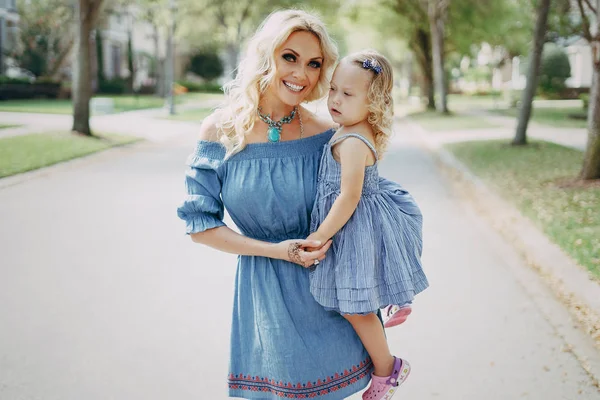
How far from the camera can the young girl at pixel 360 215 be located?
2377 millimetres

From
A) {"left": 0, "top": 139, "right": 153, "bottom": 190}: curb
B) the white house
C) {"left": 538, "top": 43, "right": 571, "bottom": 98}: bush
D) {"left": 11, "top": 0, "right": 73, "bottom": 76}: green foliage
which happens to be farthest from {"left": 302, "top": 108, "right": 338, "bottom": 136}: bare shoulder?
the white house

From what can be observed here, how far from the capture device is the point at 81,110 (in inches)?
683

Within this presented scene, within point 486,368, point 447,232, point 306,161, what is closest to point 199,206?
point 306,161

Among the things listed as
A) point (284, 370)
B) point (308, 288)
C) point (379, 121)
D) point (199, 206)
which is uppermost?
point (379, 121)

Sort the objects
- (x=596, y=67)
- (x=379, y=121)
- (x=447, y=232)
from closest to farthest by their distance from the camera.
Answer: (x=379, y=121), (x=447, y=232), (x=596, y=67)

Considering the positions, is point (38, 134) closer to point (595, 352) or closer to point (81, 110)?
point (81, 110)

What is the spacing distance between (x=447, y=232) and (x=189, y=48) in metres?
58.7

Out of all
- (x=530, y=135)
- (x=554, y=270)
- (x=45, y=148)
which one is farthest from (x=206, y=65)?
(x=554, y=270)

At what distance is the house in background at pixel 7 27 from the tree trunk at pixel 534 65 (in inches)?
1161

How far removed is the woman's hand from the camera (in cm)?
236

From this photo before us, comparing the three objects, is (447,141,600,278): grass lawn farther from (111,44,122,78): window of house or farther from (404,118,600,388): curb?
(111,44,122,78): window of house

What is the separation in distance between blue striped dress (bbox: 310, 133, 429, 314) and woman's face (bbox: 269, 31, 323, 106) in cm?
24

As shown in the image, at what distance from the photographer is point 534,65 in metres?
15.4

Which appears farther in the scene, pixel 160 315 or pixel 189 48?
pixel 189 48
